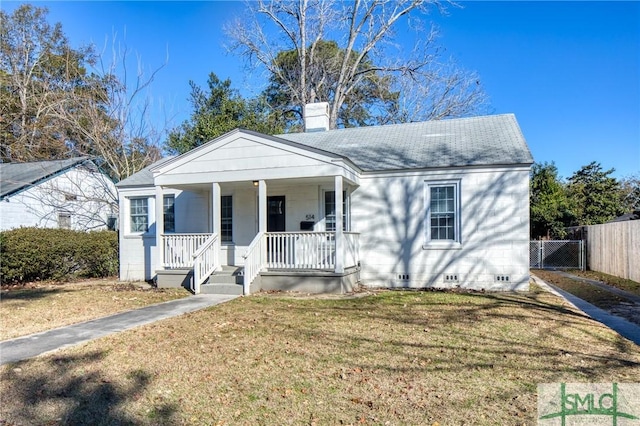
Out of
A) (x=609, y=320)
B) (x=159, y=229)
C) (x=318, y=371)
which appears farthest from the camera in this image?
(x=159, y=229)

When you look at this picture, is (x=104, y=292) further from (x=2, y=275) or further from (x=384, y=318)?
(x=384, y=318)

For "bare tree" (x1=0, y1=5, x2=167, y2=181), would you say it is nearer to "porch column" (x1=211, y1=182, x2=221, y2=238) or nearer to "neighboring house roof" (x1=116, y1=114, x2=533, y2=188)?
"neighboring house roof" (x1=116, y1=114, x2=533, y2=188)

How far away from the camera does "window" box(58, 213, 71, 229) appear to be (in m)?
18.8

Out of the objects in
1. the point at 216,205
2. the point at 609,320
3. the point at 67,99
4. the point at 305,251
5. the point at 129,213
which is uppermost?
the point at 67,99

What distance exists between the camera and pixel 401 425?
3361 millimetres

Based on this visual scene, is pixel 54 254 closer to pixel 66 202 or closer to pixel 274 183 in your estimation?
pixel 66 202

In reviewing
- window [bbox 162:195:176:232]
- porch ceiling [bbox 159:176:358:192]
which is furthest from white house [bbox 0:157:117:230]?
porch ceiling [bbox 159:176:358:192]

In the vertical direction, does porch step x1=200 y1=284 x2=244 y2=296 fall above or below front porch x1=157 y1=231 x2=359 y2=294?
below

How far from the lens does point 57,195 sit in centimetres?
1866

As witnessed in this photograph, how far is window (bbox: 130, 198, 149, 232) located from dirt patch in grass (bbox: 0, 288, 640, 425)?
8.07 meters

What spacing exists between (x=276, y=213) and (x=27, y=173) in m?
12.8

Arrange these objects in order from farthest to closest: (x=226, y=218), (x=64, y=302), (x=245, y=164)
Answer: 1. (x=226, y=218)
2. (x=245, y=164)
3. (x=64, y=302)

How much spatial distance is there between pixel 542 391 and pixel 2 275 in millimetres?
15096

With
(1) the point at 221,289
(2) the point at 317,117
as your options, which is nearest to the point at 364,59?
(2) the point at 317,117
